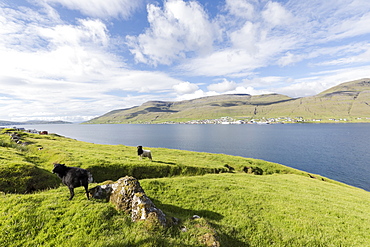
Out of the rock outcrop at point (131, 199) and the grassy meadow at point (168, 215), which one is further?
the rock outcrop at point (131, 199)

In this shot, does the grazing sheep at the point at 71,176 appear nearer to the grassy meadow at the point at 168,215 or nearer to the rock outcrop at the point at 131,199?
the grassy meadow at the point at 168,215

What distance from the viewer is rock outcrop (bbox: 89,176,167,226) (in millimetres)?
10172

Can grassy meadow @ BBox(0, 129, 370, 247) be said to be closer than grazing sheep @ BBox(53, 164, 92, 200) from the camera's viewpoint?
Yes

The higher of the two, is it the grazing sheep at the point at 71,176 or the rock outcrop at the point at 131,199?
the grazing sheep at the point at 71,176

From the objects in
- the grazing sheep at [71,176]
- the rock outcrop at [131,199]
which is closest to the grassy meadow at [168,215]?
the rock outcrop at [131,199]

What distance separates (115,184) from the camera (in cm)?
1209

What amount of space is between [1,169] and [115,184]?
1320 cm

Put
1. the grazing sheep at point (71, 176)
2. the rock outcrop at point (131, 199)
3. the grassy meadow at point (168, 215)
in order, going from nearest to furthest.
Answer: the grassy meadow at point (168, 215) → the rock outcrop at point (131, 199) → the grazing sheep at point (71, 176)

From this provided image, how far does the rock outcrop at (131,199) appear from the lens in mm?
10172

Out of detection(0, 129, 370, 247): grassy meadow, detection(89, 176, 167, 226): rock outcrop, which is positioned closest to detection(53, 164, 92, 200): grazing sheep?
detection(0, 129, 370, 247): grassy meadow

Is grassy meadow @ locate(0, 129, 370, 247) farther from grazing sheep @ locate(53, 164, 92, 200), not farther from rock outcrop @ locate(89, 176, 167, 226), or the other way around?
grazing sheep @ locate(53, 164, 92, 200)

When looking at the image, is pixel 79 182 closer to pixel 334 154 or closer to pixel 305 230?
pixel 305 230

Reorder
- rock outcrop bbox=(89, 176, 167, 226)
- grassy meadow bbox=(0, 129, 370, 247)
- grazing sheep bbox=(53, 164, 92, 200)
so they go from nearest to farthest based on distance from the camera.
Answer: grassy meadow bbox=(0, 129, 370, 247) < rock outcrop bbox=(89, 176, 167, 226) < grazing sheep bbox=(53, 164, 92, 200)

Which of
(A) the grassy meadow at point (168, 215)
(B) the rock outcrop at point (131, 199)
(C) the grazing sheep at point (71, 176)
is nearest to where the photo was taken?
(A) the grassy meadow at point (168, 215)
